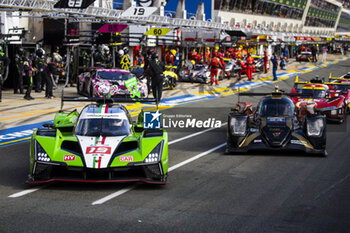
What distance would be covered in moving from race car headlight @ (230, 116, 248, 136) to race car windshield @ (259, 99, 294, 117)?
0.66m

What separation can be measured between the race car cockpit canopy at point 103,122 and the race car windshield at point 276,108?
4.07 meters

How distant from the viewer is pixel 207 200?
27.3 feet

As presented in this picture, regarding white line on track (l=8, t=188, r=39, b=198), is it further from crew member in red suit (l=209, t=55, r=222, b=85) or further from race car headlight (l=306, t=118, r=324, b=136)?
crew member in red suit (l=209, t=55, r=222, b=85)

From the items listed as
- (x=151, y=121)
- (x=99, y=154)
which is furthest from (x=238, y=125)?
(x=99, y=154)

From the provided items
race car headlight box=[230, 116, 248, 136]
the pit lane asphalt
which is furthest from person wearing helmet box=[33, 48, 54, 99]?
race car headlight box=[230, 116, 248, 136]

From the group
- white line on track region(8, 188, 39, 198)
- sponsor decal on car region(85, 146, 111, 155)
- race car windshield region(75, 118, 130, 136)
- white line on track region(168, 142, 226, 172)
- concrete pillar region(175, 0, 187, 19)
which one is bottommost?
white line on track region(168, 142, 226, 172)

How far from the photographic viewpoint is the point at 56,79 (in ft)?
90.3

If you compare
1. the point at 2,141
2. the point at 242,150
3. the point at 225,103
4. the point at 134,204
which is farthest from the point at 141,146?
the point at 225,103

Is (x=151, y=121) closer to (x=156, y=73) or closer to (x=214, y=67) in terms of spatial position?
(x=156, y=73)

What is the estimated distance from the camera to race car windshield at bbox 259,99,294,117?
42.6 ft

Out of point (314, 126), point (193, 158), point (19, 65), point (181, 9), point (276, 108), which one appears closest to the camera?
point (193, 158)

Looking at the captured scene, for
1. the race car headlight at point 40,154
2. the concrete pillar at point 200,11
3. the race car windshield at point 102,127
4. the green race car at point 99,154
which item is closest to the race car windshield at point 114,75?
the race car windshield at point 102,127

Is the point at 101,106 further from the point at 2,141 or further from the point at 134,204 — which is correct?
the point at 2,141

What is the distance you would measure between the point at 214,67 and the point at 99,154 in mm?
22951
